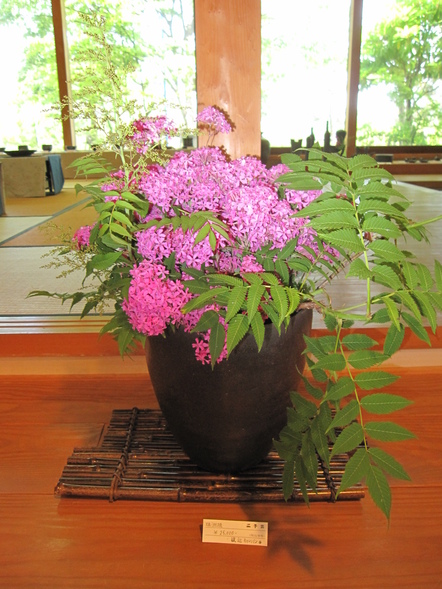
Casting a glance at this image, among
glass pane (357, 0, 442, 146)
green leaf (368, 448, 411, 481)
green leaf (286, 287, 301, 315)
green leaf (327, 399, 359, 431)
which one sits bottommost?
green leaf (368, 448, 411, 481)

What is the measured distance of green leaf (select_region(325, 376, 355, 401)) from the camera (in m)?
0.61

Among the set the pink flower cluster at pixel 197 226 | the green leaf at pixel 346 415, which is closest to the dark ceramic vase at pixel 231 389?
the pink flower cluster at pixel 197 226

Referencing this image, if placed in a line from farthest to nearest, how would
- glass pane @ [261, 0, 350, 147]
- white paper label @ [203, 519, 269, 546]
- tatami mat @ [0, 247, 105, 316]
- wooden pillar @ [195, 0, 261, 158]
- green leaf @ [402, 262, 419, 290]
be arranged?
glass pane @ [261, 0, 350, 147] < tatami mat @ [0, 247, 105, 316] < wooden pillar @ [195, 0, 261, 158] < white paper label @ [203, 519, 269, 546] < green leaf @ [402, 262, 419, 290]

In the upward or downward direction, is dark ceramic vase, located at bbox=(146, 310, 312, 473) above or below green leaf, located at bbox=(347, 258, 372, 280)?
below

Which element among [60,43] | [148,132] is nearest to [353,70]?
[60,43]

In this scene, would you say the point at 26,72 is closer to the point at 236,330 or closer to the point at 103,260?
the point at 103,260

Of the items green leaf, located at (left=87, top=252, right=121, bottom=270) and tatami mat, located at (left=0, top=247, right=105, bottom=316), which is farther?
tatami mat, located at (left=0, top=247, right=105, bottom=316)

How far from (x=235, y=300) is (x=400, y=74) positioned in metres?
7.31

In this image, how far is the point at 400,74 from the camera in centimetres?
694

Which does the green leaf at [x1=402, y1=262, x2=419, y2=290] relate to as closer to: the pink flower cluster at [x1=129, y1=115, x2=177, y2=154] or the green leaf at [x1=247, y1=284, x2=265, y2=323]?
the green leaf at [x1=247, y1=284, x2=265, y2=323]

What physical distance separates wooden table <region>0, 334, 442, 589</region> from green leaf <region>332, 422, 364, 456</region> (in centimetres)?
23

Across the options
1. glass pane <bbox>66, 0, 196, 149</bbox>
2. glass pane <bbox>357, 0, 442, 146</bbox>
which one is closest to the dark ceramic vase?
glass pane <bbox>66, 0, 196, 149</bbox>

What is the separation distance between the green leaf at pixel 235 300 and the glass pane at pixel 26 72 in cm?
700

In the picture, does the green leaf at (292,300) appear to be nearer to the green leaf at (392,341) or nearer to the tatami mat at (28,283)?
the green leaf at (392,341)
